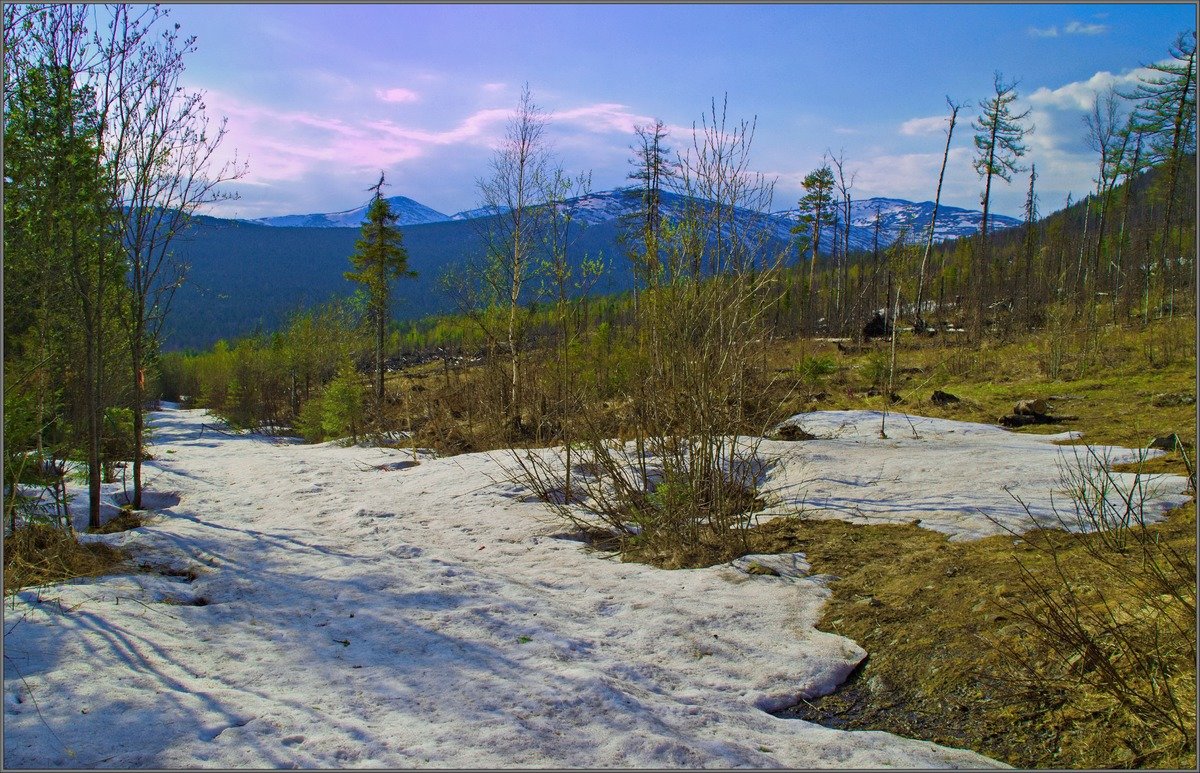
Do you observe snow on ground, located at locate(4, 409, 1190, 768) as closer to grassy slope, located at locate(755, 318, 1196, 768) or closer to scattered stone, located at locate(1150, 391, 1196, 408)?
grassy slope, located at locate(755, 318, 1196, 768)

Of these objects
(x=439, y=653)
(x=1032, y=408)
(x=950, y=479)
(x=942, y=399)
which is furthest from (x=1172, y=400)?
(x=439, y=653)

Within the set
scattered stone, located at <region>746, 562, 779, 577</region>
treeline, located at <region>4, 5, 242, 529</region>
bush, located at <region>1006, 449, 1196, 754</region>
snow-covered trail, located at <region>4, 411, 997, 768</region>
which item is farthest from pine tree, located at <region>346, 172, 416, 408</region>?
bush, located at <region>1006, 449, 1196, 754</region>

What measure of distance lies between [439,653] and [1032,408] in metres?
11.9

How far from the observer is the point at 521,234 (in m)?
17.8

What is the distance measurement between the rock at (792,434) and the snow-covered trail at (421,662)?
5865mm

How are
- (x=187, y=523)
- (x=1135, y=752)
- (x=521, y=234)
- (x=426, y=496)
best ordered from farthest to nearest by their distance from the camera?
1. (x=521, y=234)
2. (x=426, y=496)
3. (x=187, y=523)
4. (x=1135, y=752)

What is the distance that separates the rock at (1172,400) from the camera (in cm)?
1072

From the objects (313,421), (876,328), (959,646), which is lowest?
(313,421)

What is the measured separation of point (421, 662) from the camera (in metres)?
3.92

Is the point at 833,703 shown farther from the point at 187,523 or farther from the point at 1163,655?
the point at 187,523

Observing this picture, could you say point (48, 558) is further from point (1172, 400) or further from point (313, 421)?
point (313, 421)

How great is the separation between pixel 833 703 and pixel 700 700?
0.77 meters

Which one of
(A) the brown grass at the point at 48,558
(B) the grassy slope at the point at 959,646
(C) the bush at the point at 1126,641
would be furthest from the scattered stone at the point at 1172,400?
(A) the brown grass at the point at 48,558

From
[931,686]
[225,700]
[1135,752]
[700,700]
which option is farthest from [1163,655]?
[225,700]
